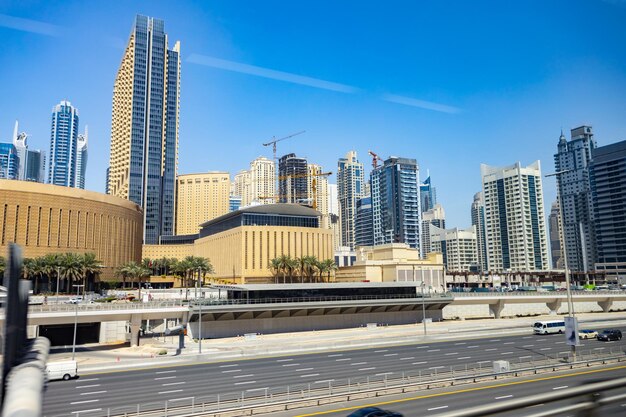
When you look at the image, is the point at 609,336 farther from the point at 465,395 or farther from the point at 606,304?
the point at 606,304

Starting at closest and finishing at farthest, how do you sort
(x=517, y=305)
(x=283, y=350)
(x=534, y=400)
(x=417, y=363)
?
(x=534, y=400) < (x=417, y=363) < (x=283, y=350) < (x=517, y=305)

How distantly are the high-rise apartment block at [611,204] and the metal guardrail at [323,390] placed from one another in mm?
160061

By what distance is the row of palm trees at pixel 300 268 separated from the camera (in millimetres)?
125938

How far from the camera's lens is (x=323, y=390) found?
35.4m

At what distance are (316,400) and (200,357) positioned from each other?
2839 cm

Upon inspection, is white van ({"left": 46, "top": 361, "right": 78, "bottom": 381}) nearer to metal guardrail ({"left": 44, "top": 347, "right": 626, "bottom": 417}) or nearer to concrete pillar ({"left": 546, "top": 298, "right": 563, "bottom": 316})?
metal guardrail ({"left": 44, "top": 347, "right": 626, "bottom": 417})

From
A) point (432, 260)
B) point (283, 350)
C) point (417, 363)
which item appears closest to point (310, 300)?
point (283, 350)

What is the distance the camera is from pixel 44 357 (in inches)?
169

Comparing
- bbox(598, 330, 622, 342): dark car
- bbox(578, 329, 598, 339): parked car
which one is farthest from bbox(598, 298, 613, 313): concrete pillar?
bbox(598, 330, 622, 342): dark car

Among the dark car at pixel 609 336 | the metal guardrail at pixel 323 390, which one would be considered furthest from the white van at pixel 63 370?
the dark car at pixel 609 336

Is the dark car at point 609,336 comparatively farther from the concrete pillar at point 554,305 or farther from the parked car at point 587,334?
the concrete pillar at point 554,305

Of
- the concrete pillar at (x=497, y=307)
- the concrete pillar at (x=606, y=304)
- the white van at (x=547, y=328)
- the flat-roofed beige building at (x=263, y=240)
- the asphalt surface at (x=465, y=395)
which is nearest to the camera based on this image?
the asphalt surface at (x=465, y=395)

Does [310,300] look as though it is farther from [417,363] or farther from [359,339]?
[417,363]

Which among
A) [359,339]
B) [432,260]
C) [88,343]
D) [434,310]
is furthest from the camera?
[432,260]
